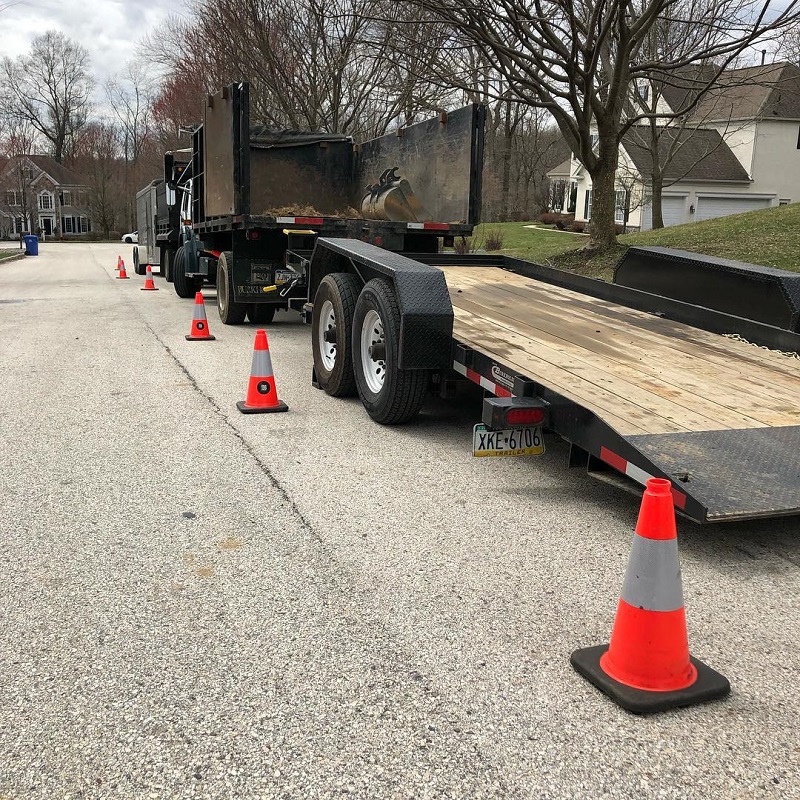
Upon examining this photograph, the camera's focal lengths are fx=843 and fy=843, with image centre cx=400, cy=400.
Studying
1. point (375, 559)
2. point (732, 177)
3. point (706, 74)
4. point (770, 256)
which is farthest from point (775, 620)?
point (732, 177)

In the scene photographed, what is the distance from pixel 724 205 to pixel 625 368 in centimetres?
4389

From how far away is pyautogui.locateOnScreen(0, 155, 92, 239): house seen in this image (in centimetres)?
7194

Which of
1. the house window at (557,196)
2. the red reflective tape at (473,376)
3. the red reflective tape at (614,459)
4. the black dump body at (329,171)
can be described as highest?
the house window at (557,196)

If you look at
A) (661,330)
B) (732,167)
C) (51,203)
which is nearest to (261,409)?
(661,330)

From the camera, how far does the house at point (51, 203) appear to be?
71.9m

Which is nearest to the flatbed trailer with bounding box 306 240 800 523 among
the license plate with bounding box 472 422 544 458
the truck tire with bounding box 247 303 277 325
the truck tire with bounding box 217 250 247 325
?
the license plate with bounding box 472 422 544 458

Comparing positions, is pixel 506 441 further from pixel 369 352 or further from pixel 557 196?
pixel 557 196

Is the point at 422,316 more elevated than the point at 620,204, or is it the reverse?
the point at 620,204

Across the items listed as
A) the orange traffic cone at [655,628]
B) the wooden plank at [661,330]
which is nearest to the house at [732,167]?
the wooden plank at [661,330]

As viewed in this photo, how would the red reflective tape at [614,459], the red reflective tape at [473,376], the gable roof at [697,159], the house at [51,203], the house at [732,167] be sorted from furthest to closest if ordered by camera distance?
the house at [51,203] → the gable roof at [697,159] → the house at [732,167] → the red reflective tape at [473,376] → the red reflective tape at [614,459]

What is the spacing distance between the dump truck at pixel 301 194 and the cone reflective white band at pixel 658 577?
8.58 meters

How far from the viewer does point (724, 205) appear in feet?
148

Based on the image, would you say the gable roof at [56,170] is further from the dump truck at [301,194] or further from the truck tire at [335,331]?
the truck tire at [335,331]

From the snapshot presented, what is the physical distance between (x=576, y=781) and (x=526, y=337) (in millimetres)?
4039
